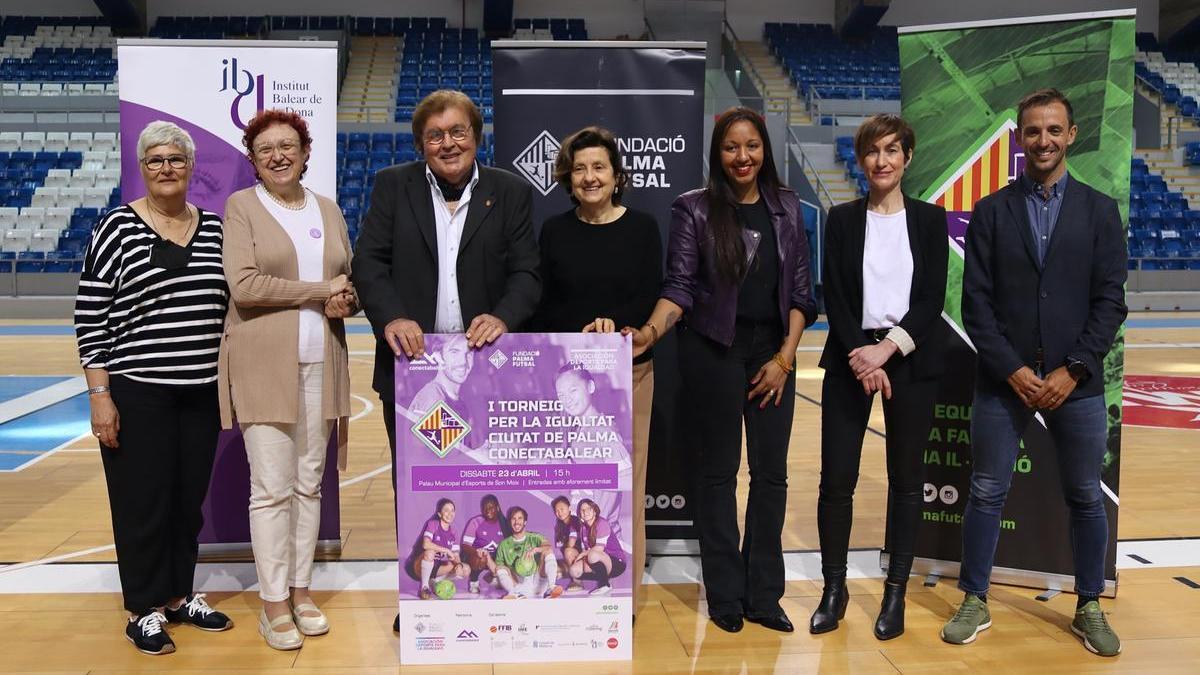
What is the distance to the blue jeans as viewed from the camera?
2602 mm

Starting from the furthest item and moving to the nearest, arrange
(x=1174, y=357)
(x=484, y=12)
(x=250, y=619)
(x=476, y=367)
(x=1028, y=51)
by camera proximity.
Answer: (x=484, y=12), (x=1174, y=357), (x=1028, y=51), (x=250, y=619), (x=476, y=367)

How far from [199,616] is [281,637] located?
315 millimetres

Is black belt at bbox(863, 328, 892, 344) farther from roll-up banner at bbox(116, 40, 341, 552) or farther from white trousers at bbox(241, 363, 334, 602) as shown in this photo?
roll-up banner at bbox(116, 40, 341, 552)

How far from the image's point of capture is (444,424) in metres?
2.49

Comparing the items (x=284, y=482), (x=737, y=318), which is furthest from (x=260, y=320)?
(x=737, y=318)

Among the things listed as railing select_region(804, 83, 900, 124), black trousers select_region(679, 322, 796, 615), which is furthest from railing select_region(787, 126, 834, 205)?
black trousers select_region(679, 322, 796, 615)

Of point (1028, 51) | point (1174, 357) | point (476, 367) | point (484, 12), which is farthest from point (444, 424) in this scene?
point (484, 12)

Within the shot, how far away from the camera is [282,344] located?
2607mm

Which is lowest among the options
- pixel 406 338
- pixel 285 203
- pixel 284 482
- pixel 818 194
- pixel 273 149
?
pixel 284 482

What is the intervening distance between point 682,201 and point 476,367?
76cm

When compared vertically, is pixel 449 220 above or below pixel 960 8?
below

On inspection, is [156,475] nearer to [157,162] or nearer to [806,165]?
[157,162]

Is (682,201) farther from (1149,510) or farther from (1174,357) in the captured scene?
(1174,357)

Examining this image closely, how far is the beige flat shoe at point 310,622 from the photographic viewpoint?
273cm
